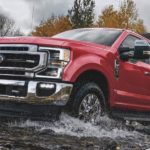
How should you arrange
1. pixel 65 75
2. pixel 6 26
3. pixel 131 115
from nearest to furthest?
1. pixel 65 75
2. pixel 131 115
3. pixel 6 26

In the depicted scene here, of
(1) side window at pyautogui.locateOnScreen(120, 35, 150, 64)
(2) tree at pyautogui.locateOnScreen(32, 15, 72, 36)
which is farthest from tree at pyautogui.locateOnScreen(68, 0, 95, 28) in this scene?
(1) side window at pyautogui.locateOnScreen(120, 35, 150, 64)

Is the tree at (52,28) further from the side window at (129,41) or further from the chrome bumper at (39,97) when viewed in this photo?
the chrome bumper at (39,97)

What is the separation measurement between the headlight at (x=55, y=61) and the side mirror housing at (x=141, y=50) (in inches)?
61.4

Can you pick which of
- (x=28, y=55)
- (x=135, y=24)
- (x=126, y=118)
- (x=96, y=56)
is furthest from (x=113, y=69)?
(x=135, y=24)

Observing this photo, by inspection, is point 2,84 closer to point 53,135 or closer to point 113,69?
point 53,135

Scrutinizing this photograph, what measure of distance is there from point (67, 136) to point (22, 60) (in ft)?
3.74

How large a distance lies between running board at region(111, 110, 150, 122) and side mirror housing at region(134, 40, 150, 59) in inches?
35.4

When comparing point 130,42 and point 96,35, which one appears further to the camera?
point 130,42

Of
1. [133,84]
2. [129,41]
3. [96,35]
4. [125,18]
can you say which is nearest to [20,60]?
[96,35]

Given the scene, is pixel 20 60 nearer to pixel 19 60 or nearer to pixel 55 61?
pixel 19 60

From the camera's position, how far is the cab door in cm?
804

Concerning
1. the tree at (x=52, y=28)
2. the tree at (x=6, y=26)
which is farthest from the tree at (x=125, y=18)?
the tree at (x=6, y=26)

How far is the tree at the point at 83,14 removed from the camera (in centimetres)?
6806

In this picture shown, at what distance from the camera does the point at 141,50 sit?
809 cm
